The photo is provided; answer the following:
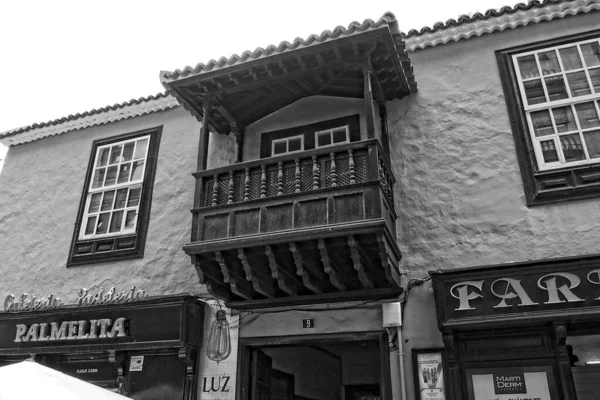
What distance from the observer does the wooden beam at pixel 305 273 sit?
5.95 metres

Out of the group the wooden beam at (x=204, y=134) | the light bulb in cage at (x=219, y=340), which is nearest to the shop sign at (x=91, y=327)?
the light bulb in cage at (x=219, y=340)

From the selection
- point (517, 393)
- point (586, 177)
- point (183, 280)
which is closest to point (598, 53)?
point (586, 177)

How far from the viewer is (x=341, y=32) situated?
629cm

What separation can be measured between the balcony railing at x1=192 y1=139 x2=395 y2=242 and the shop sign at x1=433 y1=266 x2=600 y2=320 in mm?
1192

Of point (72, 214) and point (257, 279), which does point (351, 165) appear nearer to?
point (257, 279)

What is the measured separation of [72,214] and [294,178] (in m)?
5.05

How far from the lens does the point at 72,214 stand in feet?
30.1

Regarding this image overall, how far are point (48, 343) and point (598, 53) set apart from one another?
923cm

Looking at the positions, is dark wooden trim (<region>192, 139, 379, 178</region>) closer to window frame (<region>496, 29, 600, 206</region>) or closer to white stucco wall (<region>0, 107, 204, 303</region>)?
white stucco wall (<region>0, 107, 204, 303</region>)

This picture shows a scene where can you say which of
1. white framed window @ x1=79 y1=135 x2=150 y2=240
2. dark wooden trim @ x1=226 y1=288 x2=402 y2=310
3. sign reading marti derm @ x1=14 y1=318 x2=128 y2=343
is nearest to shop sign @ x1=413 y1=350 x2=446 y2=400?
dark wooden trim @ x1=226 y1=288 x2=402 y2=310

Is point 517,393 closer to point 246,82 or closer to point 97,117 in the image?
point 246,82

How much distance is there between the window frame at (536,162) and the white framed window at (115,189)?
20.2 feet

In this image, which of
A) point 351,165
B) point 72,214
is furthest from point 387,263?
point 72,214

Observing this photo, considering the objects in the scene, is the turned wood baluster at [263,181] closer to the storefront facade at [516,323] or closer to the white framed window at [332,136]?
the white framed window at [332,136]
